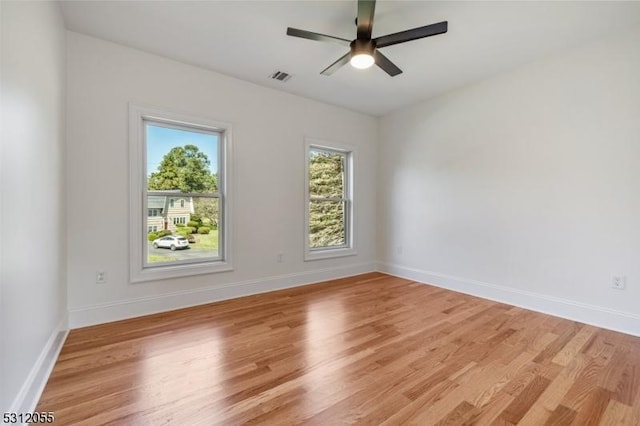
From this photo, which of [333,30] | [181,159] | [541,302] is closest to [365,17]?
[333,30]

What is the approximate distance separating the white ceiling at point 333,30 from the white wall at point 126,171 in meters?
0.25

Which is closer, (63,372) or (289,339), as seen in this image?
(63,372)

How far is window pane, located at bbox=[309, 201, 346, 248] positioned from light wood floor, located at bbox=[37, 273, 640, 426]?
1554 mm

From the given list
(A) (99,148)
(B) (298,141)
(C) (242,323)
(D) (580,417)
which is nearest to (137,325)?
(C) (242,323)

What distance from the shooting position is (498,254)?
356cm

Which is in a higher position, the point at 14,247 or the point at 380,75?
the point at 380,75

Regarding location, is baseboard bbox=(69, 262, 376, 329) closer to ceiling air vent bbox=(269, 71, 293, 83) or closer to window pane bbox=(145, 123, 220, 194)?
window pane bbox=(145, 123, 220, 194)

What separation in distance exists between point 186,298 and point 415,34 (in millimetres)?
3364

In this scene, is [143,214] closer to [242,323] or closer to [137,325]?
[137,325]

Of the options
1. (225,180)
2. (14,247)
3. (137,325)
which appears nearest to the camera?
(14,247)

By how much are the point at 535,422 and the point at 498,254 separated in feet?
7.82

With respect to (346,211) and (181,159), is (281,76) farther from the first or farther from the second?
(346,211)

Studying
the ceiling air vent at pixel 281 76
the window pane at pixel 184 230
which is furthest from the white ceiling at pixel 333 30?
the window pane at pixel 184 230

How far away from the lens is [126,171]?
115 inches
